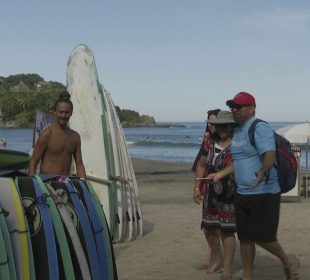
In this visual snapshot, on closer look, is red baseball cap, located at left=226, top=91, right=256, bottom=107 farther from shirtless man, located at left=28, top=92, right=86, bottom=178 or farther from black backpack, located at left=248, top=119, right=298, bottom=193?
shirtless man, located at left=28, top=92, right=86, bottom=178

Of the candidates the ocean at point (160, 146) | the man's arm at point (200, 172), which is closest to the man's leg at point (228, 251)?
the man's arm at point (200, 172)

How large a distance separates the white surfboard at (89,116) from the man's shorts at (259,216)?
98.4 inches

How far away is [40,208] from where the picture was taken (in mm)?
2889

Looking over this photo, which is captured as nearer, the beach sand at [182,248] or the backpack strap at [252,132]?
the backpack strap at [252,132]

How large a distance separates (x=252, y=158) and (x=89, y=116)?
9.24 feet

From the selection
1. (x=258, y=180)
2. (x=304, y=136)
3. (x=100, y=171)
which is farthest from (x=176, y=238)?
(x=304, y=136)

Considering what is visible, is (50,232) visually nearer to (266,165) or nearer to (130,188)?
(266,165)

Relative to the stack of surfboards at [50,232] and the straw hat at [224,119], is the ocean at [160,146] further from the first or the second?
Result: the stack of surfboards at [50,232]

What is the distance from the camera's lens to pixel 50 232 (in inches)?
113

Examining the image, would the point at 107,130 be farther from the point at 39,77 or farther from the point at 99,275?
the point at 39,77

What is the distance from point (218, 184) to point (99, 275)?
2.32 meters

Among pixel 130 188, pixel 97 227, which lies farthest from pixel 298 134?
pixel 97 227

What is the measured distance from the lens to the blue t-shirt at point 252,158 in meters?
4.51

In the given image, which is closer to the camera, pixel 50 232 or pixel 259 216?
pixel 50 232
